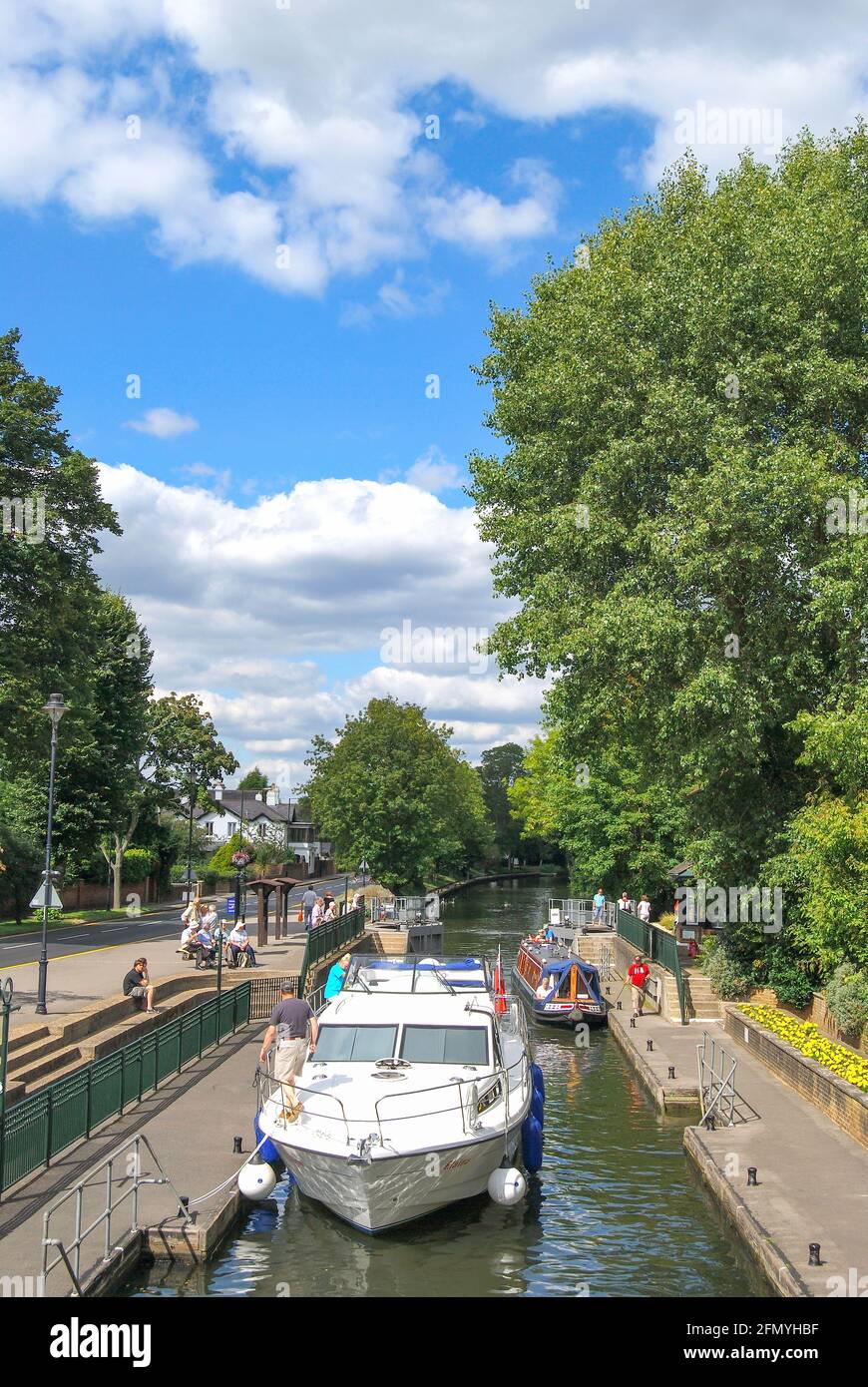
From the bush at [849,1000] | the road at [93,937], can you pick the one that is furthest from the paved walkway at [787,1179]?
the road at [93,937]

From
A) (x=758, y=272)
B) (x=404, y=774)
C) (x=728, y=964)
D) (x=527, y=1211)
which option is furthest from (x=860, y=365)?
(x=404, y=774)

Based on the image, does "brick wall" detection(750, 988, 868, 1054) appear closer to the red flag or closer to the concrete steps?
the red flag

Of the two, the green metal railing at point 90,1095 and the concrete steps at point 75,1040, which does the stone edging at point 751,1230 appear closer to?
the green metal railing at point 90,1095

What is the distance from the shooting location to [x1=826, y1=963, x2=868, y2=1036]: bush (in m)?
20.1

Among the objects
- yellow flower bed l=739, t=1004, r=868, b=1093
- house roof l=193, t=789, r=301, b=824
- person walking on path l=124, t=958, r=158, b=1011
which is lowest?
yellow flower bed l=739, t=1004, r=868, b=1093

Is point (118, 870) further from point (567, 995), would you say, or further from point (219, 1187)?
point (219, 1187)

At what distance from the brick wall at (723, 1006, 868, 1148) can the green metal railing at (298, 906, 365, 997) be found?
11695 millimetres

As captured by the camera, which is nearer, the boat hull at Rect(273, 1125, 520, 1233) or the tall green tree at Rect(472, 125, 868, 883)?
the boat hull at Rect(273, 1125, 520, 1233)

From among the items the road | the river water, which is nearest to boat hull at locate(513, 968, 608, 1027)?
the road

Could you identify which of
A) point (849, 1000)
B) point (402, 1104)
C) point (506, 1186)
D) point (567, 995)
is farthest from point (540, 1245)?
point (567, 995)

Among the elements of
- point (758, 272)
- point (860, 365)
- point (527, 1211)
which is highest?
point (758, 272)

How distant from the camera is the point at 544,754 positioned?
78375 mm
